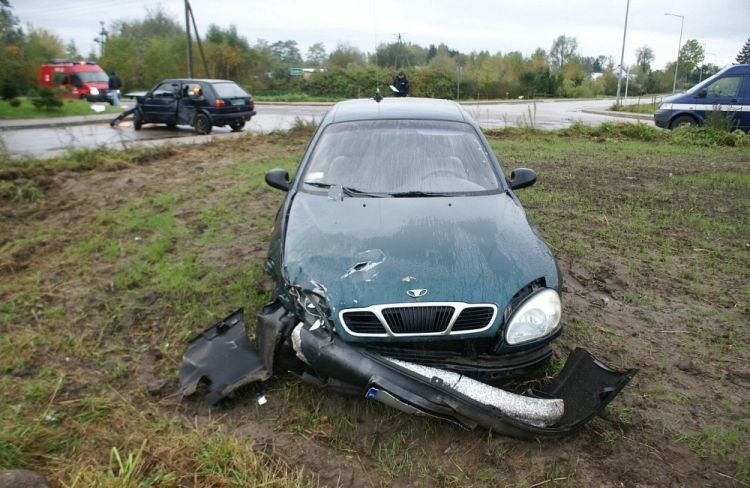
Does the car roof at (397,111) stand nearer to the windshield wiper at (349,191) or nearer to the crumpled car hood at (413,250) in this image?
the windshield wiper at (349,191)

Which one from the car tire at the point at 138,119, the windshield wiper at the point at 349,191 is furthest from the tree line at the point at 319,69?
the windshield wiper at the point at 349,191

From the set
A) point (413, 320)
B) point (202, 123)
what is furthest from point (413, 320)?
point (202, 123)

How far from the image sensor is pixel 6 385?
3186 millimetres

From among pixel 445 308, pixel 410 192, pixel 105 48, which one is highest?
pixel 105 48

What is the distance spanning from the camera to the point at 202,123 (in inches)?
610

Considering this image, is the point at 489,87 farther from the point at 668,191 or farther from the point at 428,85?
the point at 668,191

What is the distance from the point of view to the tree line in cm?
3719

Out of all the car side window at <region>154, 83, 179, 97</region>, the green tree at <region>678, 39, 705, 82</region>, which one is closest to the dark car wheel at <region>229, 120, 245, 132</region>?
the car side window at <region>154, 83, 179, 97</region>

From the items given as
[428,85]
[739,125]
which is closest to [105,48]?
[428,85]

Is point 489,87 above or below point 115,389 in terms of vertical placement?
above

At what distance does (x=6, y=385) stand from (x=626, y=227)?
5.88m

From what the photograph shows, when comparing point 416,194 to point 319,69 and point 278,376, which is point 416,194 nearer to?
point 278,376

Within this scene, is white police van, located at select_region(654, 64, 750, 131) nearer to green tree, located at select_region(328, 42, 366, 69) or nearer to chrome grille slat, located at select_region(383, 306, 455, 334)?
chrome grille slat, located at select_region(383, 306, 455, 334)

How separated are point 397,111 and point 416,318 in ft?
8.15
